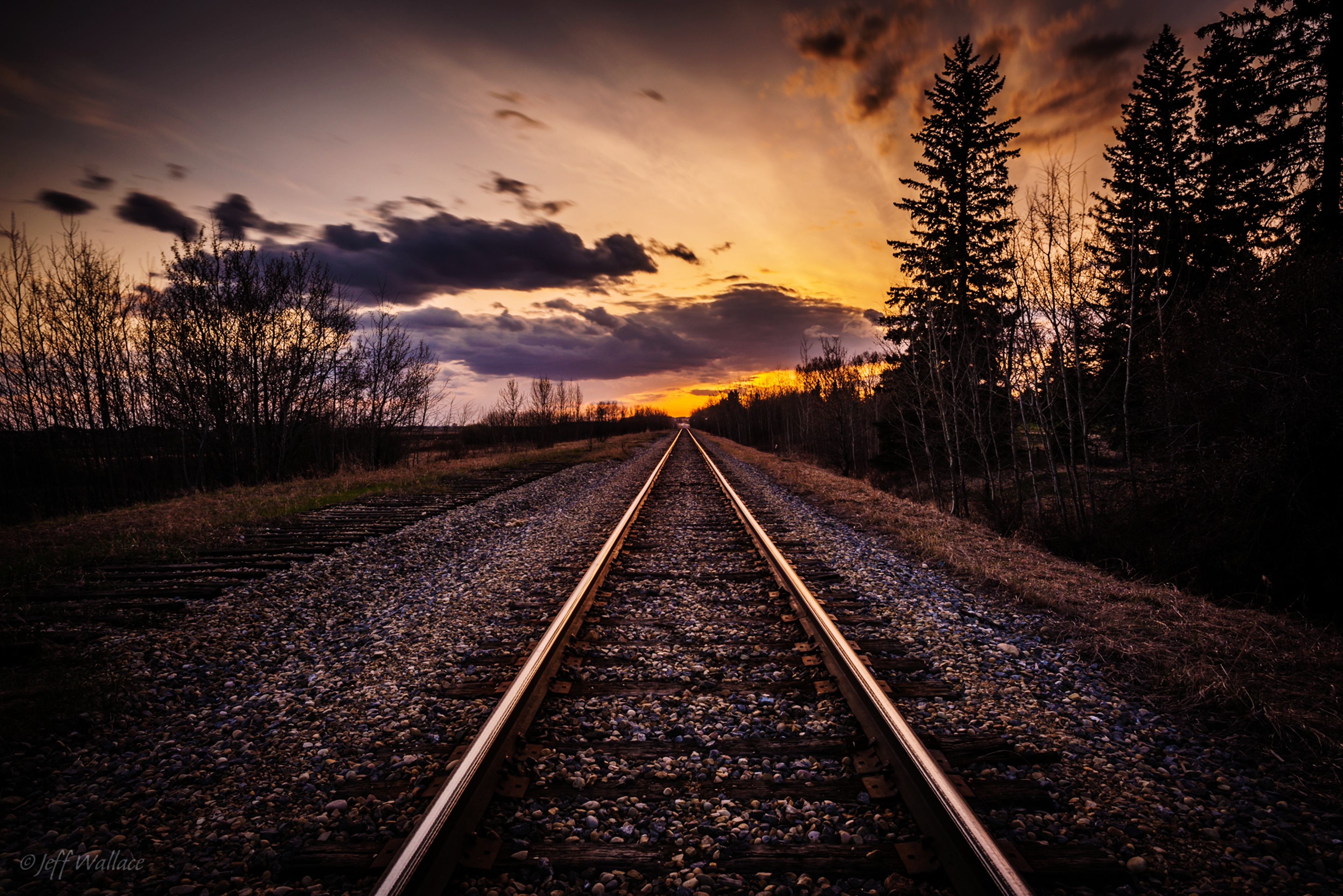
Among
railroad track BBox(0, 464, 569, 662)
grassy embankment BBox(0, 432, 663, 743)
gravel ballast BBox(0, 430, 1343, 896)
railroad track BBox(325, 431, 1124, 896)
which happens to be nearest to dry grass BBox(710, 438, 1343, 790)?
gravel ballast BBox(0, 430, 1343, 896)

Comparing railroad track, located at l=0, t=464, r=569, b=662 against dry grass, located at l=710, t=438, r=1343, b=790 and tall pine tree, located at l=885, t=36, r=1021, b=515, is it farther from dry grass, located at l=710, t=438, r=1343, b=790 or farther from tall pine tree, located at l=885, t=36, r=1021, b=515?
tall pine tree, located at l=885, t=36, r=1021, b=515

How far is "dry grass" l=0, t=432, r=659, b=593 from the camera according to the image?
6.49 m

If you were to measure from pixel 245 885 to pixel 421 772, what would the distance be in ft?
2.43

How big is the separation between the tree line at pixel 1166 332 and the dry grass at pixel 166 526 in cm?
1353

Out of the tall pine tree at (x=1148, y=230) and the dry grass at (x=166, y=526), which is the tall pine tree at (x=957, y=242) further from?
the dry grass at (x=166, y=526)

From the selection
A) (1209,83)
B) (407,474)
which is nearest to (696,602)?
(407,474)

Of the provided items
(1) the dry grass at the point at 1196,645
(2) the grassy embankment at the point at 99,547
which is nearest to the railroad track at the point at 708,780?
(1) the dry grass at the point at 1196,645

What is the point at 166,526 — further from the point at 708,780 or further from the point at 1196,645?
the point at 1196,645

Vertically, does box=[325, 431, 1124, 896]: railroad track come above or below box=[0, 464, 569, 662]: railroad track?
below

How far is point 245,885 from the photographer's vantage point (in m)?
2.04

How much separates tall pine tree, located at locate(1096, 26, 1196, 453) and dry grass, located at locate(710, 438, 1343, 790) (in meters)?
4.97

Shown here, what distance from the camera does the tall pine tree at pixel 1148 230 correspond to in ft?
33.2

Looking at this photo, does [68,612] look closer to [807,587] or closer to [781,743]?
[781,743]

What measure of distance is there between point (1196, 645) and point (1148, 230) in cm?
1151
